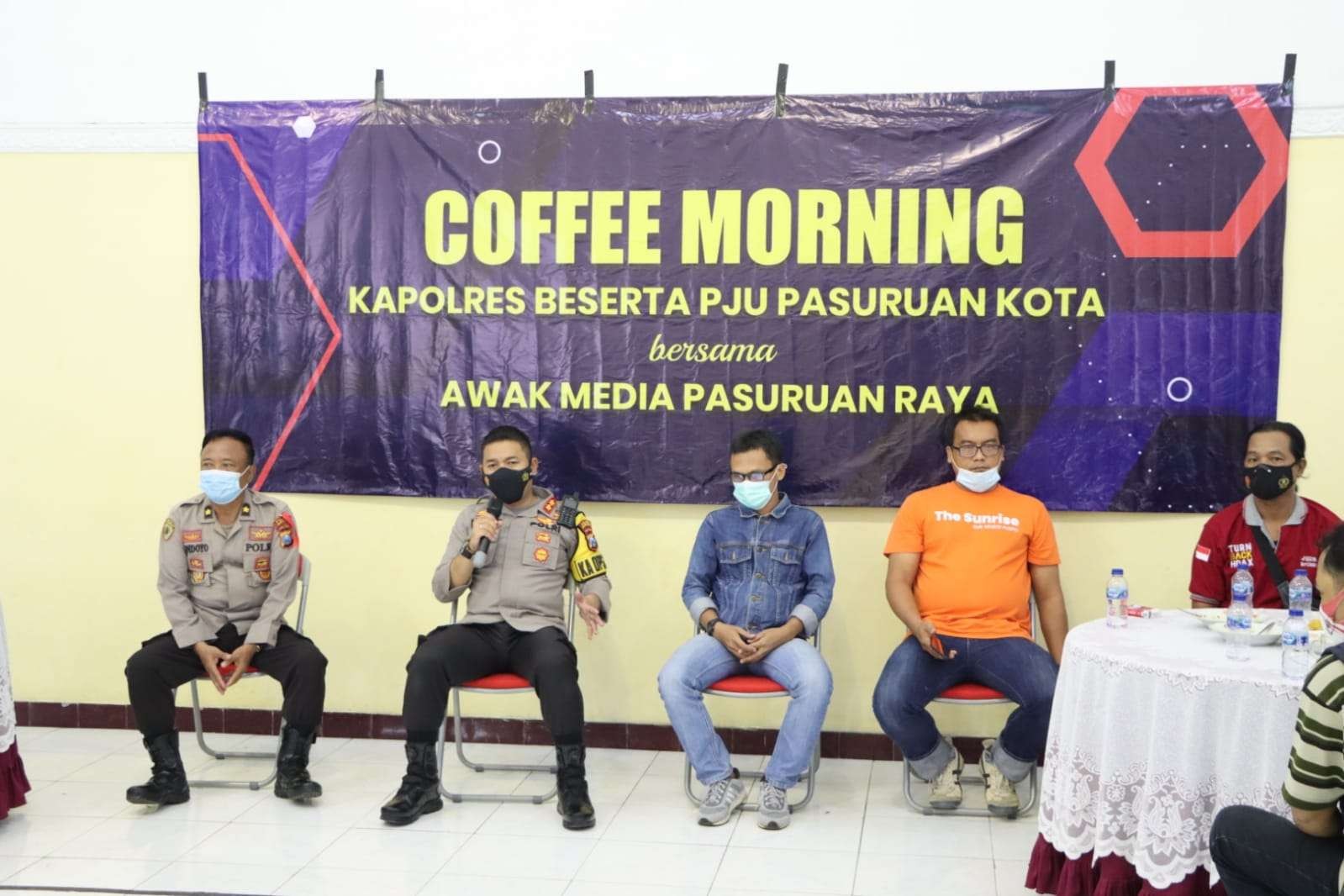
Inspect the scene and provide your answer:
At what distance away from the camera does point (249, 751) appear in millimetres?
4605

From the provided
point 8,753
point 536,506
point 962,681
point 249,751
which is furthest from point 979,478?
point 8,753

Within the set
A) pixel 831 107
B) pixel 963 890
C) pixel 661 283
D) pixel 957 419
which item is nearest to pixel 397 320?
pixel 661 283

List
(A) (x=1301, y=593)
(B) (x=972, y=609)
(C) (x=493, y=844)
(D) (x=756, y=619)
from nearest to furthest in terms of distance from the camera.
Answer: (A) (x=1301, y=593) → (C) (x=493, y=844) → (B) (x=972, y=609) → (D) (x=756, y=619)

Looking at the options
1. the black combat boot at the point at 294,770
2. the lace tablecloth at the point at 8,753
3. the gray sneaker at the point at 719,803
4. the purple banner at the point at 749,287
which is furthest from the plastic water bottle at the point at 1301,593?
the lace tablecloth at the point at 8,753

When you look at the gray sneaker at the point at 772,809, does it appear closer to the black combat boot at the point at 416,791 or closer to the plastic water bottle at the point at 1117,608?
the black combat boot at the point at 416,791

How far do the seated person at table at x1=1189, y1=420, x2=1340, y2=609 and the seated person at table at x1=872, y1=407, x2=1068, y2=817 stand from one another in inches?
18.9

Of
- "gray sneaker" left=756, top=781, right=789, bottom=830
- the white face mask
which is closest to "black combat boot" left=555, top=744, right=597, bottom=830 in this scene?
"gray sneaker" left=756, top=781, right=789, bottom=830

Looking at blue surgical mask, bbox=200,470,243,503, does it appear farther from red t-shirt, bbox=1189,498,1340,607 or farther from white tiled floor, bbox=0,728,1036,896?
red t-shirt, bbox=1189,498,1340,607

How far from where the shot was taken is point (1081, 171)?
4.30 metres

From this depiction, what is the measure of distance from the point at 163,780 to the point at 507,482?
1.41m

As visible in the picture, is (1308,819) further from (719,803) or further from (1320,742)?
(719,803)

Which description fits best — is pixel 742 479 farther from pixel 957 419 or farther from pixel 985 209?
pixel 985 209

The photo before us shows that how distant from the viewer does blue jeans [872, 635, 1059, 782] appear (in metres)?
3.89

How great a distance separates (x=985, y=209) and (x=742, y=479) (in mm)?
1244
